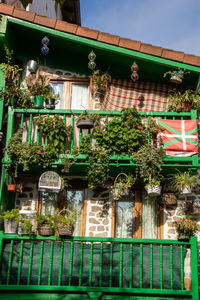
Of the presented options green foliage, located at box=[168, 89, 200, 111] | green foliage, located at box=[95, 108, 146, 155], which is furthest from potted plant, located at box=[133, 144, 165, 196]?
green foliage, located at box=[168, 89, 200, 111]

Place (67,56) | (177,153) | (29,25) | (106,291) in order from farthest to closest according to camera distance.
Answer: (67,56), (29,25), (177,153), (106,291)

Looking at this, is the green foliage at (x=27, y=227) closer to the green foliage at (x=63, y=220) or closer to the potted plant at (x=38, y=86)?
the green foliage at (x=63, y=220)

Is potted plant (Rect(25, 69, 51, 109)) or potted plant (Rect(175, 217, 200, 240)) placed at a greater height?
potted plant (Rect(25, 69, 51, 109))

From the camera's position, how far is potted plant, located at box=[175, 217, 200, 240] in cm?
949

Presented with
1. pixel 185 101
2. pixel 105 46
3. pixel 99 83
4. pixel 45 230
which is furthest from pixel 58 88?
pixel 45 230

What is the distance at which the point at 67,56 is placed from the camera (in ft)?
38.4

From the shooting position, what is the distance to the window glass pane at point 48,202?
1072cm

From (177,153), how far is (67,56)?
372 centimetres

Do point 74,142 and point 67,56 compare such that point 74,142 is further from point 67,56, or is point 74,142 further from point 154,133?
point 67,56

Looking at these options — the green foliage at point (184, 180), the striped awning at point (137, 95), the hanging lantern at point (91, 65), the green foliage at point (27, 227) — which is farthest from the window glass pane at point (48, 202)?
the hanging lantern at point (91, 65)

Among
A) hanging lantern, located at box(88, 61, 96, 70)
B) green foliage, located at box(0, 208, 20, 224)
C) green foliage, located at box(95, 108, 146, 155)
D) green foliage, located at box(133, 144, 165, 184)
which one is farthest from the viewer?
hanging lantern, located at box(88, 61, 96, 70)

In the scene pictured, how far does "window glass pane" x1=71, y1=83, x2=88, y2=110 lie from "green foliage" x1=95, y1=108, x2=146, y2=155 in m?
1.57

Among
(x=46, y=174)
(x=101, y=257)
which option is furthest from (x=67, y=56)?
(x=101, y=257)

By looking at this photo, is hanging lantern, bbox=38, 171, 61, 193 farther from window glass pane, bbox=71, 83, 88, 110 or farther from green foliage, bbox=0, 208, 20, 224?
window glass pane, bbox=71, 83, 88, 110
